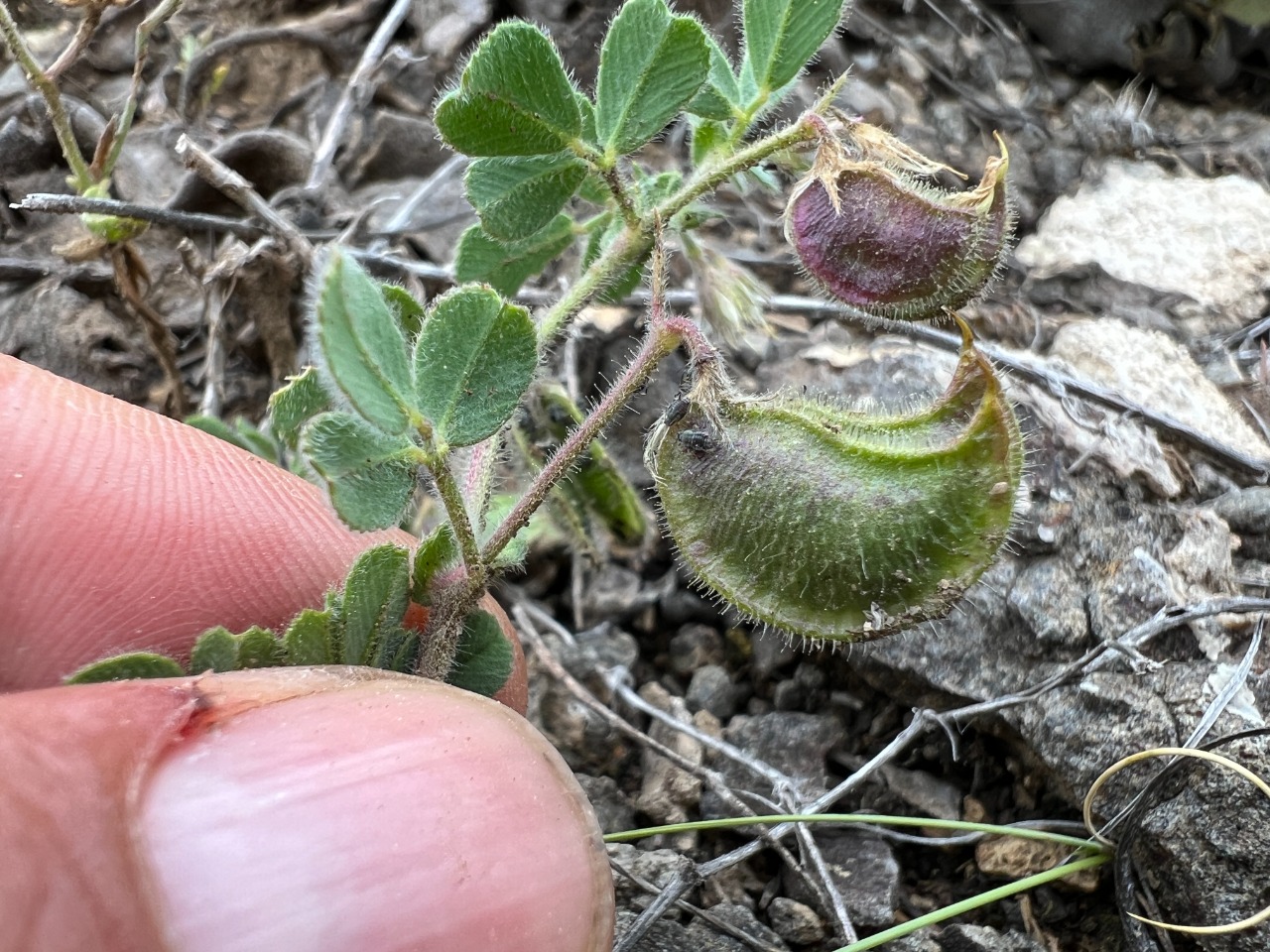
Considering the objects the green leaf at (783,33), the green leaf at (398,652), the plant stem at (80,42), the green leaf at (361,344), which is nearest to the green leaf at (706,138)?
the green leaf at (783,33)

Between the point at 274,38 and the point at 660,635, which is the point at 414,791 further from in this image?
the point at 274,38

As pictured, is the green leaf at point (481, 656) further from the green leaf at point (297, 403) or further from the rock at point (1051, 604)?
the rock at point (1051, 604)

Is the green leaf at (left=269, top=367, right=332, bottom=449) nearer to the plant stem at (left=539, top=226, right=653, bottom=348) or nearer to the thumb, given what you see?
the plant stem at (left=539, top=226, right=653, bottom=348)

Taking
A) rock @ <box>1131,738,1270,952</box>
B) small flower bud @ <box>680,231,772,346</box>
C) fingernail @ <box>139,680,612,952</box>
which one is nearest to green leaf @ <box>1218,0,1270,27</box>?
small flower bud @ <box>680,231,772,346</box>

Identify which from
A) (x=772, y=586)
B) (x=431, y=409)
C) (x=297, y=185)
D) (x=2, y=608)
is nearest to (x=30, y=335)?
(x=297, y=185)

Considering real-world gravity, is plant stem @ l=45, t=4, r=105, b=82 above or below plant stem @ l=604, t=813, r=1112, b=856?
above

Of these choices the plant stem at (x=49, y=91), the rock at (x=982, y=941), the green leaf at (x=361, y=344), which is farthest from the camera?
the plant stem at (x=49, y=91)
